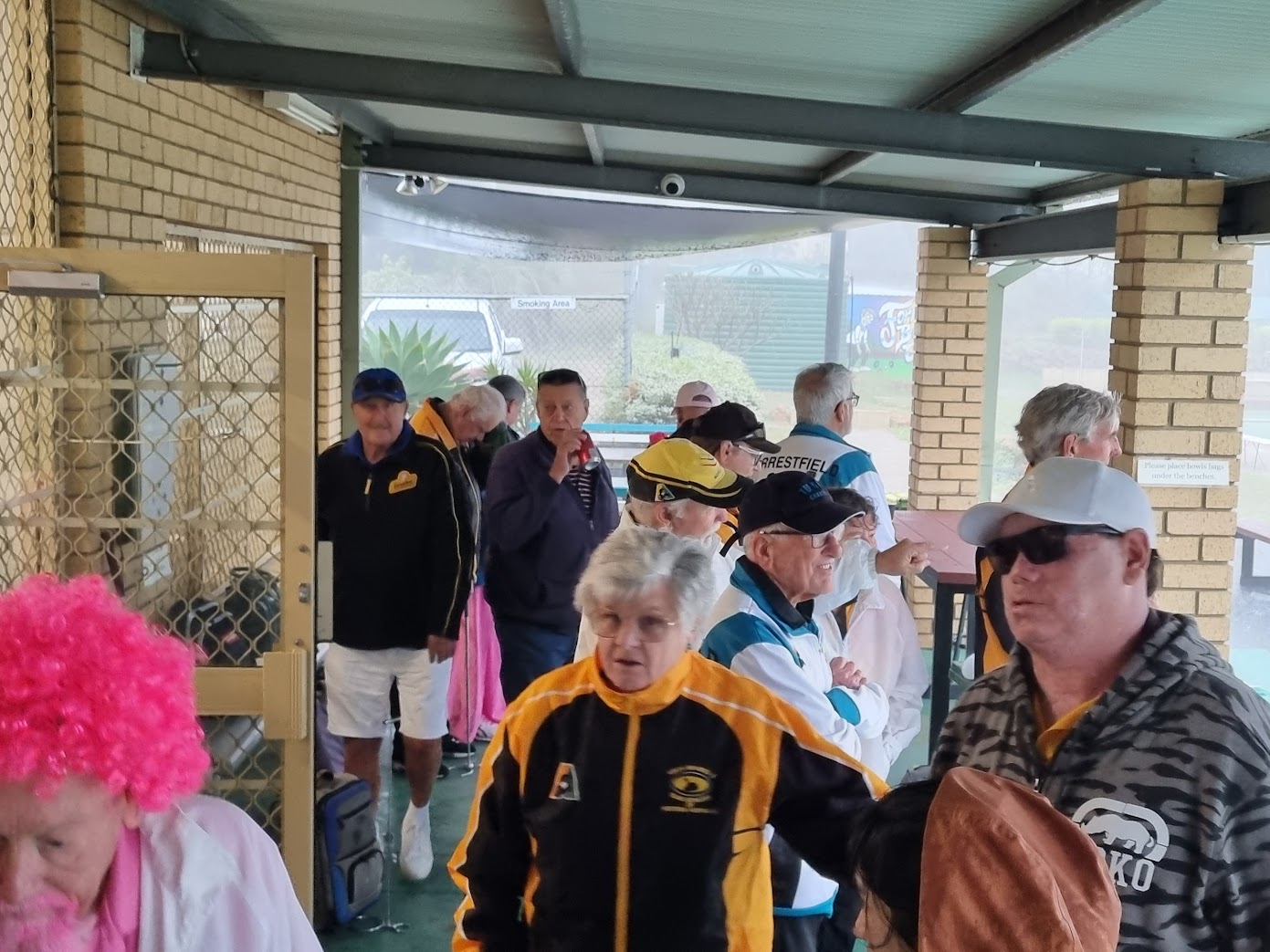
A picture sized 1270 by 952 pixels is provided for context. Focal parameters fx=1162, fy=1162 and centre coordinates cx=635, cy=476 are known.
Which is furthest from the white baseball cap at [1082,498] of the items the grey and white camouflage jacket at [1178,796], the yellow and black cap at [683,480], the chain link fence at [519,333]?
the chain link fence at [519,333]

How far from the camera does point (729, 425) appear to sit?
4.48 metres

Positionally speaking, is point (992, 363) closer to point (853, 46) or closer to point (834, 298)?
point (834, 298)

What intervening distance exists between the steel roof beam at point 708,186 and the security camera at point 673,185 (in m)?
0.07

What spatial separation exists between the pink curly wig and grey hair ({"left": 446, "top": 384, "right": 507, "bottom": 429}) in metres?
4.09

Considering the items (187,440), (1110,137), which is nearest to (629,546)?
(187,440)

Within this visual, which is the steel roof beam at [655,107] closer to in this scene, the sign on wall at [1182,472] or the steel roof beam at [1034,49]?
the steel roof beam at [1034,49]

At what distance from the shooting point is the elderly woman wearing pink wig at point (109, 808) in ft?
4.32

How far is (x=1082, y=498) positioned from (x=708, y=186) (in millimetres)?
5628

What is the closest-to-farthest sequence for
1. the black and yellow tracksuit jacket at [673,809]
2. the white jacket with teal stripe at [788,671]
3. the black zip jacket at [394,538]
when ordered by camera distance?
the black and yellow tracksuit jacket at [673,809] < the white jacket with teal stripe at [788,671] < the black zip jacket at [394,538]

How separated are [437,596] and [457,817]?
1.25 meters

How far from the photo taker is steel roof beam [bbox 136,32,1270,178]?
3.78m

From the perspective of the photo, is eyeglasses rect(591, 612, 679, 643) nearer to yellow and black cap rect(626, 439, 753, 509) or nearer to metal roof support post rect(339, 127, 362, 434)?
yellow and black cap rect(626, 439, 753, 509)

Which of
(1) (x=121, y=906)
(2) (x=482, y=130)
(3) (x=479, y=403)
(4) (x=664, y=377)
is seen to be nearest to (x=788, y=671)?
(1) (x=121, y=906)

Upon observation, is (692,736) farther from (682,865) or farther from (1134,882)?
(1134,882)
